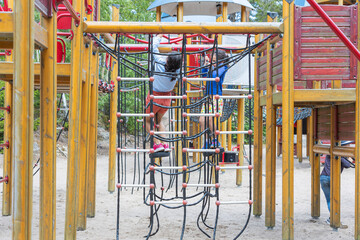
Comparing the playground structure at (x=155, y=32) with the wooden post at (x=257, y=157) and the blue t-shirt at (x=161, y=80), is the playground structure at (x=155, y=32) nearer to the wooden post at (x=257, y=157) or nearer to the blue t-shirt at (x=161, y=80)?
the wooden post at (x=257, y=157)

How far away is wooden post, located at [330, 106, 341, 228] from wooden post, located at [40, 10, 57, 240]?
123 inches

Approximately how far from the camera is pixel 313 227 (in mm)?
5125

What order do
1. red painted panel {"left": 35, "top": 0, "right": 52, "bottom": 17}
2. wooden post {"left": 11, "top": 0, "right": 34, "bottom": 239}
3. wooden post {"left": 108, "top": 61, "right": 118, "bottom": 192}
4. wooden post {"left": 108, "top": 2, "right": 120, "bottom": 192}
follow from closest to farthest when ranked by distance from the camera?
wooden post {"left": 11, "top": 0, "right": 34, "bottom": 239} < red painted panel {"left": 35, "top": 0, "right": 52, "bottom": 17} < wooden post {"left": 108, "top": 2, "right": 120, "bottom": 192} < wooden post {"left": 108, "top": 61, "right": 118, "bottom": 192}

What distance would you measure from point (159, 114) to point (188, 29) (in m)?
1.95

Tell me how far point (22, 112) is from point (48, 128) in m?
0.78

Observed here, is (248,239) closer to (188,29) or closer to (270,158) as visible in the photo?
(270,158)

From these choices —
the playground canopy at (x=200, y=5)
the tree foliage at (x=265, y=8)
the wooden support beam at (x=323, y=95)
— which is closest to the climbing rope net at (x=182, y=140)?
the wooden support beam at (x=323, y=95)

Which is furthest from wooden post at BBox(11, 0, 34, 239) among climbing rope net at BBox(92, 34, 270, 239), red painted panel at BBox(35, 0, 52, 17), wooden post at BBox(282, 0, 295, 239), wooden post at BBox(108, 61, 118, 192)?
wooden post at BBox(108, 61, 118, 192)

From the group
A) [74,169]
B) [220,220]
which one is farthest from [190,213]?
[74,169]

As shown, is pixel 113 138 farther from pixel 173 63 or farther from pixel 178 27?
pixel 178 27

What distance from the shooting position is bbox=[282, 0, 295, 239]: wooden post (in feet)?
14.3

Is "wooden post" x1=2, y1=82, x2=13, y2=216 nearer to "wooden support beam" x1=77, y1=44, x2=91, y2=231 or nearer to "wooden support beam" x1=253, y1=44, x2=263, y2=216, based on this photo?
"wooden support beam" x1=77, y1=44, x2=91, y2=231

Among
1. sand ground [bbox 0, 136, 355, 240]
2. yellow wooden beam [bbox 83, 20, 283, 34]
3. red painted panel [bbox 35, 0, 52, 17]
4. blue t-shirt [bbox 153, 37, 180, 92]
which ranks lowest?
sand ground [bbox 0, 136, 355, 240]

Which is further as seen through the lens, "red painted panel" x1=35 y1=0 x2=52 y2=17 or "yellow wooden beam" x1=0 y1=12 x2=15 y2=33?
"red painted panel" x1=35 y1=0 x2=52 y2=17
